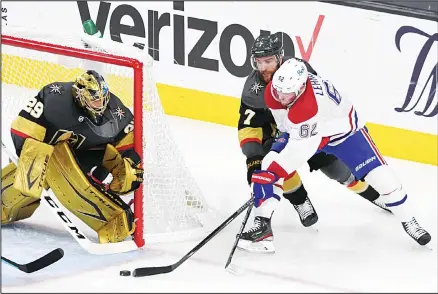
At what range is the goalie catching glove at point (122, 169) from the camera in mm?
5008

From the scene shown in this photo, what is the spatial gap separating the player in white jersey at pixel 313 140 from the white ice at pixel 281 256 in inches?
8.2

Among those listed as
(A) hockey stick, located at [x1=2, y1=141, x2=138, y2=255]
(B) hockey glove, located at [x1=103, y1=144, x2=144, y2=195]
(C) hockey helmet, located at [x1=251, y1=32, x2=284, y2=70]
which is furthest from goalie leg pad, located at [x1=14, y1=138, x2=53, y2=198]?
(C) hockey helmet, located at [x1=251, y1=32, x2=284, y2=70]

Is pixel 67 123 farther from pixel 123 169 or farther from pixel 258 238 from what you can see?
pixel 258 238

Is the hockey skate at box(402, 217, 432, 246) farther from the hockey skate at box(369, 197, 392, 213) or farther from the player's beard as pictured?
the player's beard

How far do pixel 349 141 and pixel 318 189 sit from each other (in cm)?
90

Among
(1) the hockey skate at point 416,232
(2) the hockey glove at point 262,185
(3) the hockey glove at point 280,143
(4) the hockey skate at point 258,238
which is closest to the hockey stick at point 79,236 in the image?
(4) the hockey skate at point 258,238

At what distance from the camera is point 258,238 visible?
16.9ft

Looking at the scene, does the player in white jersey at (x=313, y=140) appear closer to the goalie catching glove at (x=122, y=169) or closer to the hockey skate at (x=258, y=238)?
the hockey skate at (x=258, y=238)

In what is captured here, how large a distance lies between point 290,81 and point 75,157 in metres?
0.97

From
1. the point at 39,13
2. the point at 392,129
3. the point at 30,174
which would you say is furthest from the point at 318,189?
the point at 39,13

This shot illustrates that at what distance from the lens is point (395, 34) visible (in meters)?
6.13

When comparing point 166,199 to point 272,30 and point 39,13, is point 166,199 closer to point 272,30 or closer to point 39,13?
point 272,30

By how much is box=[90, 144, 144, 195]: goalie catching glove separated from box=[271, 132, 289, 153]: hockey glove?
55cm

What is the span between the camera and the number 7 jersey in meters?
4.86
